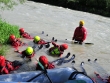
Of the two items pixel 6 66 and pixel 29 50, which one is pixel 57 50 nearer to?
pixel 29 50

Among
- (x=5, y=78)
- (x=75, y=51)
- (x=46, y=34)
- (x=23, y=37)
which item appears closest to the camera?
(x=5, y=78)

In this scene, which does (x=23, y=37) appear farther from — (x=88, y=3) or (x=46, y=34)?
(x=88, y=3)

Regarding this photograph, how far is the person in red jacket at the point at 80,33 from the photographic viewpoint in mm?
11109

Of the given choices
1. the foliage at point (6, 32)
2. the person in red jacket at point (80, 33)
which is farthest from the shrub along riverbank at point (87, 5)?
the foliage at point (6, 32)

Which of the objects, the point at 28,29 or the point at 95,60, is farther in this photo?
the point at 28,29

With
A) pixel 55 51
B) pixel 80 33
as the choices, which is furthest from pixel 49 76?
pixel 80 33

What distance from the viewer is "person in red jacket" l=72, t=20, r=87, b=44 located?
1111 centimetres

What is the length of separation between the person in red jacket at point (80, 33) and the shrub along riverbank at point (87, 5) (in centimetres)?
1112

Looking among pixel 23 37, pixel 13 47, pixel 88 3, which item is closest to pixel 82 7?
pixel 88 3

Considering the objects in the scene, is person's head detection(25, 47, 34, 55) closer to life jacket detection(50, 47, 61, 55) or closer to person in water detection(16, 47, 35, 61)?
person in water detection(16, 47, 35, 61)

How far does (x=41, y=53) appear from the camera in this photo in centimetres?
971

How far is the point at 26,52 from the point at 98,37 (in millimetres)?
5898

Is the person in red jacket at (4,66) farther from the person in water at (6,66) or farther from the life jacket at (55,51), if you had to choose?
the life jacket at (55,51)

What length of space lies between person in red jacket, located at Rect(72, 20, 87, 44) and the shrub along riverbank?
36.5 ft
